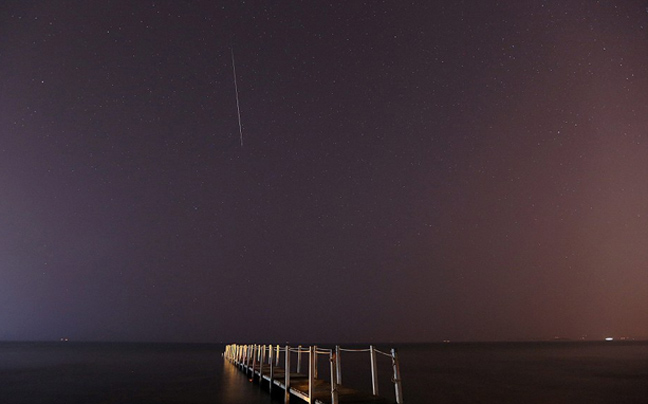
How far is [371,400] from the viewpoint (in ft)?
44.9

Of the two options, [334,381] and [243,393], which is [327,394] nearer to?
[334,381]

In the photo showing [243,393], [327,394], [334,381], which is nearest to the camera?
[334,381]

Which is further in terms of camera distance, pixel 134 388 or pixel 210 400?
pixel 134 388

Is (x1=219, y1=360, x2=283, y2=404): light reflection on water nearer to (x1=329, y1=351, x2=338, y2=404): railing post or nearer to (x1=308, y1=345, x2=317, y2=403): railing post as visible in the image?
(x1=308, y1=345, x2=317, y2=403): railing post

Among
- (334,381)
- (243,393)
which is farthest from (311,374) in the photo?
(243,393)

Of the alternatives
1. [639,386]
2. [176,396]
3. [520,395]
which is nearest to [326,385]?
[176,396]

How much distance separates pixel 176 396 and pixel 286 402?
12474 millimetres

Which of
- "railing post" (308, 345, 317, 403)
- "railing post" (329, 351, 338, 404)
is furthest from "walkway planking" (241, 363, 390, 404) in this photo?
"railing post" (329, 351, 338, 404)

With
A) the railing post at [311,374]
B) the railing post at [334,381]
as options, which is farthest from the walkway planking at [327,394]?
the railing post at [334,381]

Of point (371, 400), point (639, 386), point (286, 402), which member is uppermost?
point (371, 400)

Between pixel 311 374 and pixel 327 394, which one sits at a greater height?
pixel 311 374

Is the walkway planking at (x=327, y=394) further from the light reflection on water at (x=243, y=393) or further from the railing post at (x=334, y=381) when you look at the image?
the light reflection on water at (x=243, y=393)

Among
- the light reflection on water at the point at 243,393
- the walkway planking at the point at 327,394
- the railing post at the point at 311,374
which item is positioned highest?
the railing post at the point at 311,374

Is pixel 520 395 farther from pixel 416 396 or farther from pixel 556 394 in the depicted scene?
pixel 416 396
